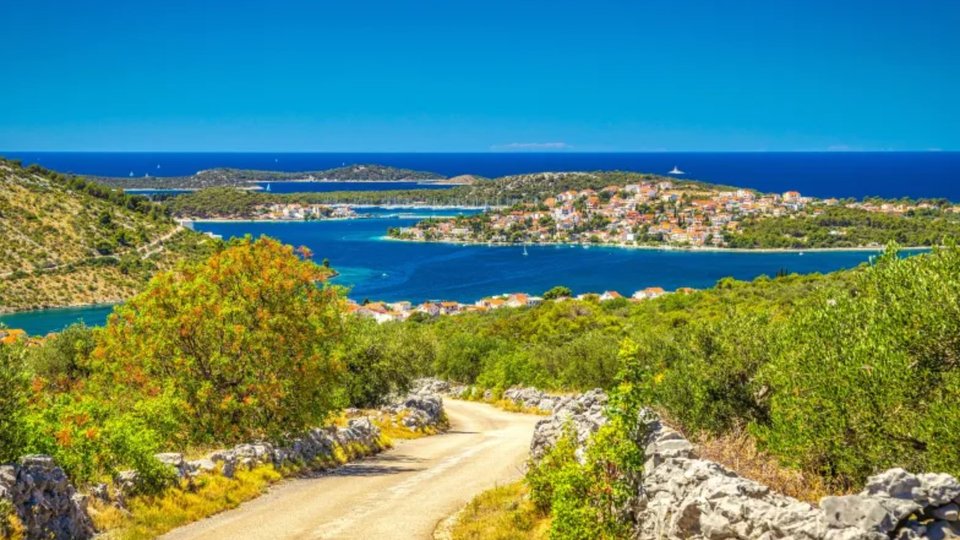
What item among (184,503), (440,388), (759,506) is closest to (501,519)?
(184,503)

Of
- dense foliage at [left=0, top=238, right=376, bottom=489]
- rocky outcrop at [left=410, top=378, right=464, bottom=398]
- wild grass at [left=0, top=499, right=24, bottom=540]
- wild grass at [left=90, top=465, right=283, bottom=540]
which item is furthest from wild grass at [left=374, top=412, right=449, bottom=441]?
rocky outcrop at [left=410, top=378, right=464, bottom=398]

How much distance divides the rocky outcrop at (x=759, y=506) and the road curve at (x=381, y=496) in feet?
14.3

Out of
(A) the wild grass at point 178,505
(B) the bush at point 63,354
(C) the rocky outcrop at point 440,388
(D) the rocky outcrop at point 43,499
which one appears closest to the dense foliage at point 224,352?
(A) the wild grass at point 178,505

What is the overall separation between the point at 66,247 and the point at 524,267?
9029 cm

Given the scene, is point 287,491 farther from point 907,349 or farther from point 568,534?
point 907,349

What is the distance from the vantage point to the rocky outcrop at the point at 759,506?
6920mm

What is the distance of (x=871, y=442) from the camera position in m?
9.90

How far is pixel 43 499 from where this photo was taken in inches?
407

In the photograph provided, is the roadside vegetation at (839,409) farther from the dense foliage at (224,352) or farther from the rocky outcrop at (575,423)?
the dense foliage at (224,352)

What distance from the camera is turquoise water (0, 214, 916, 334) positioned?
141000 mm

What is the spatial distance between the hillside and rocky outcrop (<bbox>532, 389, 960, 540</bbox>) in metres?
100.0

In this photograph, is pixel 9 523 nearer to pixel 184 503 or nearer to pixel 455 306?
pixel 184 503

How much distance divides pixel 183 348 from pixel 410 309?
9465cm

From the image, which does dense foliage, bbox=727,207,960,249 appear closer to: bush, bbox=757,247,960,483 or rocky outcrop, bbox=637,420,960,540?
bush, bbox=757,247,960,483
